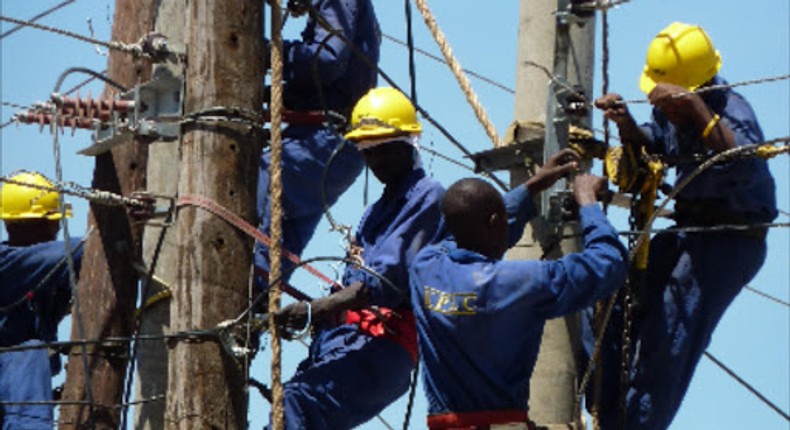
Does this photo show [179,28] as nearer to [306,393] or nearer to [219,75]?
[219,75]

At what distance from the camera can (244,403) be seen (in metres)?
9.45

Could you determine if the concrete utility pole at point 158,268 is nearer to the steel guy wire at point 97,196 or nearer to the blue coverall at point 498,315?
the steel guy wire at point 97,196

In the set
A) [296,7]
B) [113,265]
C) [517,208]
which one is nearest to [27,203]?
[113,265]

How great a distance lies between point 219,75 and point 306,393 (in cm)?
138

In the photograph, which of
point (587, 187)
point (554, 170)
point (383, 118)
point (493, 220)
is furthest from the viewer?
point (383, 118)

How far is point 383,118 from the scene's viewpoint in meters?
9.78

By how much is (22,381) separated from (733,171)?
4326 millimetres

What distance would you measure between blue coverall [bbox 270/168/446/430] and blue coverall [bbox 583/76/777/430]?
0.80 m

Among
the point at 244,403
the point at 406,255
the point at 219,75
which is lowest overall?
the point at 244,403

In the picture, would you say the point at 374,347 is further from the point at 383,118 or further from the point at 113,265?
the point at 113,265

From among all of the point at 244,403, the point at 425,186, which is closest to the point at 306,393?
the point at 244,403

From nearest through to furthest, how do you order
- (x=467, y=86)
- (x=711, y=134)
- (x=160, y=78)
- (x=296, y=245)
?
(x=711, y=134)
(x=160, y=78)
(x=467, y=86)
(x=296, y=245)

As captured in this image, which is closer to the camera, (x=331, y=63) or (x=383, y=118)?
(x=383, y=118)

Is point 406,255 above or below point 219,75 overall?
below
